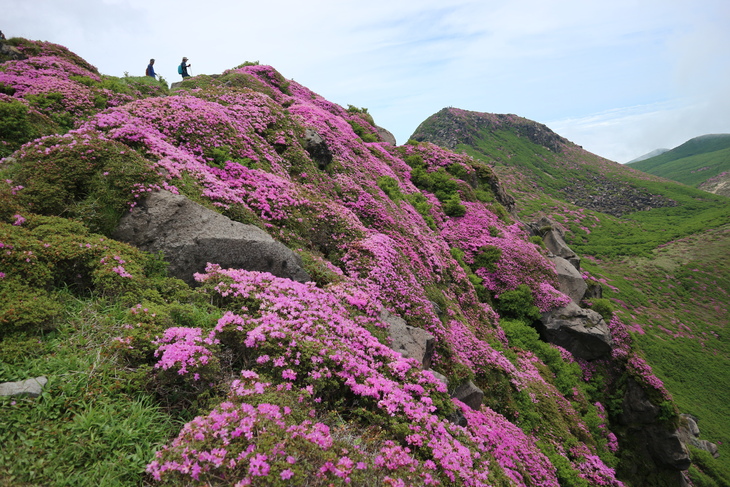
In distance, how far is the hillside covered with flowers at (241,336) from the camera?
15.0 ft

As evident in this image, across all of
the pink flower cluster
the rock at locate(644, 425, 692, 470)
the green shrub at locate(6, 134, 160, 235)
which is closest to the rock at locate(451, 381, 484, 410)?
the pink flower cluster

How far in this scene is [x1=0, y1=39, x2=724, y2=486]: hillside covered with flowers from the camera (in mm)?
4559

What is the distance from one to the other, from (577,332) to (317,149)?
22.3 meters

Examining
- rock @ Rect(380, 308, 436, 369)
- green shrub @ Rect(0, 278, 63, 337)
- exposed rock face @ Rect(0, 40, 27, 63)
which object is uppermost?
exposed rock face @ Rect(0, 40, 27, 63)

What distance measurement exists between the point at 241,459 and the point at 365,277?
31.3 feet

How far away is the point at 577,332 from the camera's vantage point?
2270 centimetres

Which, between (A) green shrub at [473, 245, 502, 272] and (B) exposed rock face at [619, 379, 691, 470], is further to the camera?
(A) green shrub at [473, 245, 502, 272]

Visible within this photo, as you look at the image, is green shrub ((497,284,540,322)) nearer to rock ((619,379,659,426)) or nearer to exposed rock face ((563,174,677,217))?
rock ((619,379,659,426))

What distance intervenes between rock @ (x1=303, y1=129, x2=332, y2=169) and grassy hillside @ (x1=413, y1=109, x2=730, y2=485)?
134 feet

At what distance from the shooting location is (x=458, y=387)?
12586 mm

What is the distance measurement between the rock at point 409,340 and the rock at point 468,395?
5.58 feet

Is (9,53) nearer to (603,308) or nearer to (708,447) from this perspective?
(603,308)

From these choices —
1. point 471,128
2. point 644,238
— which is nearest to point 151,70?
point 644,238

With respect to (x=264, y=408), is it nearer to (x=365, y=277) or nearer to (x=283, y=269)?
(x=283, y=269)
